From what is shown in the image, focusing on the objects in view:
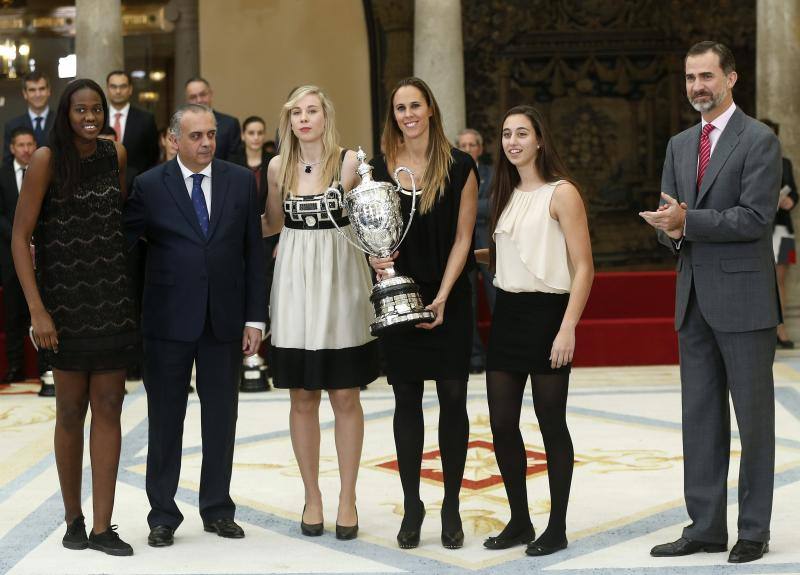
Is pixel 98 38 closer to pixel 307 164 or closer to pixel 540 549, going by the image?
pixel 307 164

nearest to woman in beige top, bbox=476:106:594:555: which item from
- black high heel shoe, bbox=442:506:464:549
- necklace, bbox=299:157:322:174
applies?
black high heel shoe, bbox=442:506:464:549

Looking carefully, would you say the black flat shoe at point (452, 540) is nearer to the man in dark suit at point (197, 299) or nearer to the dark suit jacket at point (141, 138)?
the man in dark suit at point (197, 299)

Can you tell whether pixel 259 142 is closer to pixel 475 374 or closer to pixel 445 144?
pixel 475 374

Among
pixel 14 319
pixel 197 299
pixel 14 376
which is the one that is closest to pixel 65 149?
pixel 197 299

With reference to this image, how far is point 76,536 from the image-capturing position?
4.86m

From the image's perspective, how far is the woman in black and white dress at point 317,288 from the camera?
4.87 m

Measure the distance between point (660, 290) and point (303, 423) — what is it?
6.60 m

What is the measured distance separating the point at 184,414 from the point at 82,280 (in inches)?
26.4

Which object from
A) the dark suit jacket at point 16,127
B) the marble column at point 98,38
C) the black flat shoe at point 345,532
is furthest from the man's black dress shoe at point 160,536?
the marble column at point 98,38

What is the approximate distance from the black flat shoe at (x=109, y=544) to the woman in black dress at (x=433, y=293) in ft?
3.22

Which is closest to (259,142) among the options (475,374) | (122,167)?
(475,374)

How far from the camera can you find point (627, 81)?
45.1ft

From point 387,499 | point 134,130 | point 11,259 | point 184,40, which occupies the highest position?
point 184,40

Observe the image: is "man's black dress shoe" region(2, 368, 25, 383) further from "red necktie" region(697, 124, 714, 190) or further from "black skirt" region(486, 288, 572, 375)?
"red necktie" region(697, 124, 714, 190)
